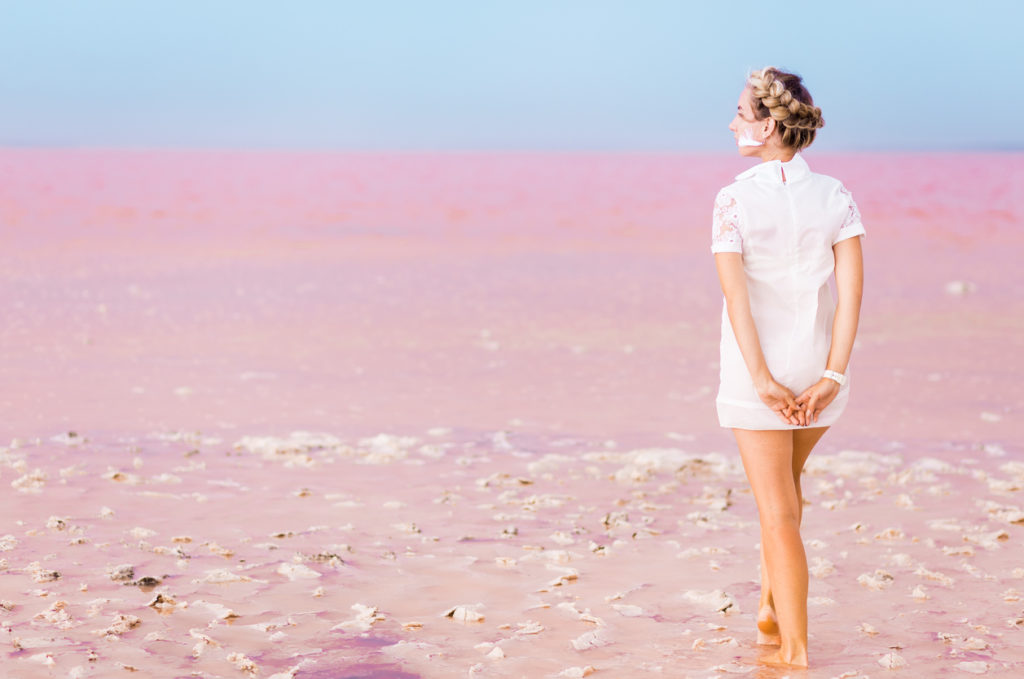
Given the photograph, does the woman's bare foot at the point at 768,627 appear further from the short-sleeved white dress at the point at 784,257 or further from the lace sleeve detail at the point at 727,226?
the lace sleeve detail at the point at 727,226

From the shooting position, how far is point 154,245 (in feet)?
93.7

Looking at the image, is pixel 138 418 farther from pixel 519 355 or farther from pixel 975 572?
pixel 975 572

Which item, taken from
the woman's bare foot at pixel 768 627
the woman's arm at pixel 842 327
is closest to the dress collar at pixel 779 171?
the woman's arm at pixel 842 327

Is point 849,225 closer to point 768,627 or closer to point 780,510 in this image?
point 780,510

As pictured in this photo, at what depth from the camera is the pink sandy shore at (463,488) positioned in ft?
15.8

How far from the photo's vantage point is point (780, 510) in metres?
4.33

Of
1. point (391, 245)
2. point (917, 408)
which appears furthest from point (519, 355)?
point (391, 245)

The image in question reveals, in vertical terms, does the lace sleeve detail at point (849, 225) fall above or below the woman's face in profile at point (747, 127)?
below

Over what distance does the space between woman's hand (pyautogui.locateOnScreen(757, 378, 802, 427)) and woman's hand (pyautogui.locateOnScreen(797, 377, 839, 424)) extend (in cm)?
2

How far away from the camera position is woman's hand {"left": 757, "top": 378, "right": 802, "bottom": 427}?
4145 mm

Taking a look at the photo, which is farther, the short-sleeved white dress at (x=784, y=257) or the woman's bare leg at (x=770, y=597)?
the woman's bare leg at (x=770, y=597)

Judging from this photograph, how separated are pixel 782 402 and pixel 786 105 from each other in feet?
3.53

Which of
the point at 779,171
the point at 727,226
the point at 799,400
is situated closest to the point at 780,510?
the point at 799,400

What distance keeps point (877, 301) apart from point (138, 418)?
13353 millimetres
